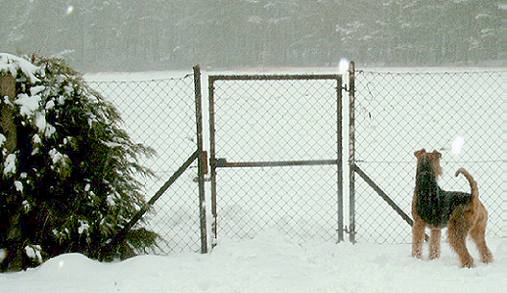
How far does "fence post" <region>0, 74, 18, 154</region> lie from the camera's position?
4.78m

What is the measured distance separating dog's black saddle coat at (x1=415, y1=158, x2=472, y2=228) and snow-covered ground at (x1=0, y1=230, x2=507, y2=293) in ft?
1.61

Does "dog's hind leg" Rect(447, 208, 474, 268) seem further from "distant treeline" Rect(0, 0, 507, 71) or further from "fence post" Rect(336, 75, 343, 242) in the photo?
"distant treeline" Rect(0, 0, 507, 71)

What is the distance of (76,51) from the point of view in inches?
2012

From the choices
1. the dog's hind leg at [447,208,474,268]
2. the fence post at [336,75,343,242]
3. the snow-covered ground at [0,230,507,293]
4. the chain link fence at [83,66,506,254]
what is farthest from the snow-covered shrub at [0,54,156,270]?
the dog's hind leg at [447,208,474,268]

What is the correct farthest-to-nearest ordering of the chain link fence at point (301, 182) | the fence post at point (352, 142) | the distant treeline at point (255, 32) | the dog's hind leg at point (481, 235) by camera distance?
the distant treeline at point (255, 32) < the chain link fence at point (301, 182) < the fence post at point (352, 142) < the dog's hind leg at point (481, 235)

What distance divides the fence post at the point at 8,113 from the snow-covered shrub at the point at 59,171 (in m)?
0.02

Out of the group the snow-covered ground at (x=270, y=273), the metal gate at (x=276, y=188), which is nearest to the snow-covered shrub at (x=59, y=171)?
the snow-covered ground at (x=270, y=273)

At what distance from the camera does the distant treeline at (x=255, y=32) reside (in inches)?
1532

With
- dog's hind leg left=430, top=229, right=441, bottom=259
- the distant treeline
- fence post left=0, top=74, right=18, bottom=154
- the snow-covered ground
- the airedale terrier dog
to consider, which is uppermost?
the distant treeline

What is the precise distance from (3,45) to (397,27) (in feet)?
A: 134

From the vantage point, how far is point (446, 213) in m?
4.81

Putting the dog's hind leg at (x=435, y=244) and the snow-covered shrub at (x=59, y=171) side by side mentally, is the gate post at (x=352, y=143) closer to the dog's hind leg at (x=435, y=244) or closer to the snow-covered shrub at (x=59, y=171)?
the dog's hind leg at (x=435, y=244)

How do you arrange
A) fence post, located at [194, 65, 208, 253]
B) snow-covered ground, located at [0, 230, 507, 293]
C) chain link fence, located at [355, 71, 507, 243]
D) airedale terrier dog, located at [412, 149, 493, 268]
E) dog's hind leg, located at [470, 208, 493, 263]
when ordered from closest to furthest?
snow-covered ground, located at [0, 230, 507, 293] → airedale terrier dog, located at [412, 149, 493, 268] → dog's hind leg, located at [470, 208, 493, 263] → fence post, located at [194, 65, 208, 253] → chain link fence, located at [355, 71, 507, 243]

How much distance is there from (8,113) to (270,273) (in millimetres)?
3058
